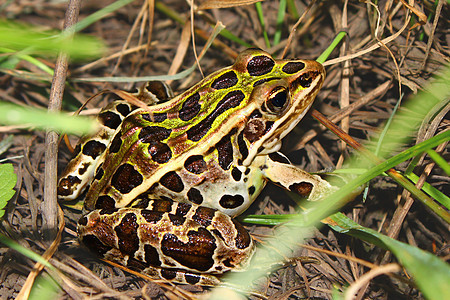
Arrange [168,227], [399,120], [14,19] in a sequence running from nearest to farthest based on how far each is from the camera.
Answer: [168,227]
[399,120]
[14,19]

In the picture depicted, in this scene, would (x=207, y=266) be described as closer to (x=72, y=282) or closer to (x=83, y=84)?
(x=72, y=282)

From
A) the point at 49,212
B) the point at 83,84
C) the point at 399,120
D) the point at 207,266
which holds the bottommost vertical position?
the point at 207,266

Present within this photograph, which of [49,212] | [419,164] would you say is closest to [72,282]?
[49,212]

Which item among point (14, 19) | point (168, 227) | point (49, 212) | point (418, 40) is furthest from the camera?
point (14, 19)

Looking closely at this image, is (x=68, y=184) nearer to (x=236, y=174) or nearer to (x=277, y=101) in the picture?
(x=236, y=174)

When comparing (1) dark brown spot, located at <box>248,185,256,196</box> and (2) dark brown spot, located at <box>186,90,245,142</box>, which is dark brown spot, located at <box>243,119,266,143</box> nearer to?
(2) dark brown spot, located at <box>186,90,245,142</box>

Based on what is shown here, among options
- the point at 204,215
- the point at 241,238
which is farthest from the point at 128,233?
the point at 241,238

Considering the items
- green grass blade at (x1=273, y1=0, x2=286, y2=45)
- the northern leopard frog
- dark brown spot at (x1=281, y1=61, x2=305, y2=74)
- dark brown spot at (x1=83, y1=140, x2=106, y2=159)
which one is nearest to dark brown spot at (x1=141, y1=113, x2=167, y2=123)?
the northern leopard frog
